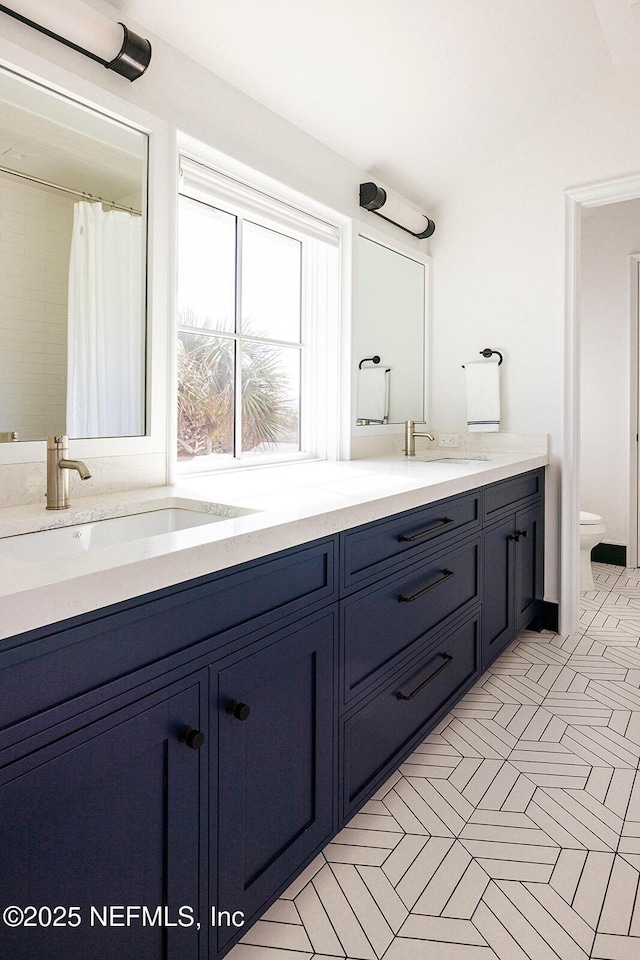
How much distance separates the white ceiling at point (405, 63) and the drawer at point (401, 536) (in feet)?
4.99

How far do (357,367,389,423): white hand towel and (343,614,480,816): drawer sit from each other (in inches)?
43.6

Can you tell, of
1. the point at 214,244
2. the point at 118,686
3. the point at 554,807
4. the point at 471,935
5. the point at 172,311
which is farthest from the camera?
the point at 214,244

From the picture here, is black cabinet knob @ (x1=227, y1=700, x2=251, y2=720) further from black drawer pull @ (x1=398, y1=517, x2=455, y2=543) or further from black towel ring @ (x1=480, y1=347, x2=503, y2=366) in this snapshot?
black towel ring @ (x1=480, y1=347, x2=503, y2=366)

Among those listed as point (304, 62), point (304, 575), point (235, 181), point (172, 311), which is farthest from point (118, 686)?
point (304, 62)

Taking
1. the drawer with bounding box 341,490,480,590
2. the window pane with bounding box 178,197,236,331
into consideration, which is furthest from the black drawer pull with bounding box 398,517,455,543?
the window pane with bounding box 178,197,236,331

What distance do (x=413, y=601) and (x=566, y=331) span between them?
5.96ft

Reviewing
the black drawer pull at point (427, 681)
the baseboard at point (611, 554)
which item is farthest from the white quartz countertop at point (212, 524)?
the baseboard at point (611, 554)

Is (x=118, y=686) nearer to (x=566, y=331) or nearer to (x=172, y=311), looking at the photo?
(x=172, y=311)

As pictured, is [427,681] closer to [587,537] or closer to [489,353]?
[489,353]

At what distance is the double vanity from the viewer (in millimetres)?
884

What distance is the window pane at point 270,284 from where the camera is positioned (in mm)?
2564

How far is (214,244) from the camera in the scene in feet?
7.88

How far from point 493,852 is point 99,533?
4.09 feet

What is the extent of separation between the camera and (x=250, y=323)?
258 centimetres
